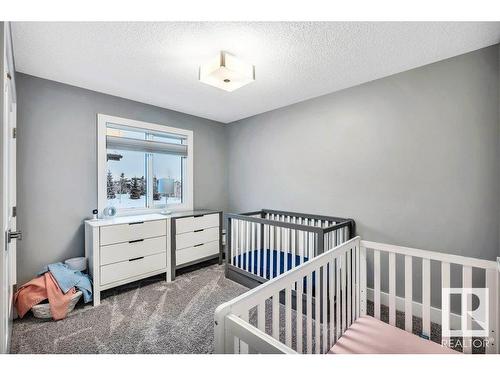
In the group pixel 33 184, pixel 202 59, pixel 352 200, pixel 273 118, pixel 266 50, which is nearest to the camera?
pixel 266 50

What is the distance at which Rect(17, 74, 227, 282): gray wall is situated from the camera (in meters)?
2.24

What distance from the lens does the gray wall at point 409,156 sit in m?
1.81

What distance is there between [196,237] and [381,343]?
2.31 m

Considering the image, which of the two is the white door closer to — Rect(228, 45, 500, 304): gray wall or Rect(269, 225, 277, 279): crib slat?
Rect(269, 225, 277, 279): crib slat

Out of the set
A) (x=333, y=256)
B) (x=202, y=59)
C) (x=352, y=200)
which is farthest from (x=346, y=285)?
(x=202, y=59)

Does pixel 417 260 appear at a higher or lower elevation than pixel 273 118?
lower

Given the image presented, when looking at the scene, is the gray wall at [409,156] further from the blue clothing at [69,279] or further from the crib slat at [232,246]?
the blue clothing at [69,279]

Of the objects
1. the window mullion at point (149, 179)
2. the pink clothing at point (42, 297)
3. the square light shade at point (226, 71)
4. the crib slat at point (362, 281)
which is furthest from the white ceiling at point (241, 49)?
the pink clothing at point (42, 297)

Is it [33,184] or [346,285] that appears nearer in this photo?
[346,285]

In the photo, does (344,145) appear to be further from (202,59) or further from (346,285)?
(202,59)

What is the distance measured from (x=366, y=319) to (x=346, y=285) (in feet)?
0.76

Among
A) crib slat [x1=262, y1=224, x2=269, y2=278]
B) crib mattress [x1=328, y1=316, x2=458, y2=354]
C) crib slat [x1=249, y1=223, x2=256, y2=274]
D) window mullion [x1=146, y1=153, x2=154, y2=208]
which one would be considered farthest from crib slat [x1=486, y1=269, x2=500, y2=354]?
window mullion [x1=146, y1=153, x2=154, y2=208]

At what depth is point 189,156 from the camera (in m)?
3.56

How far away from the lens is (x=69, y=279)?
2162 millimetres
